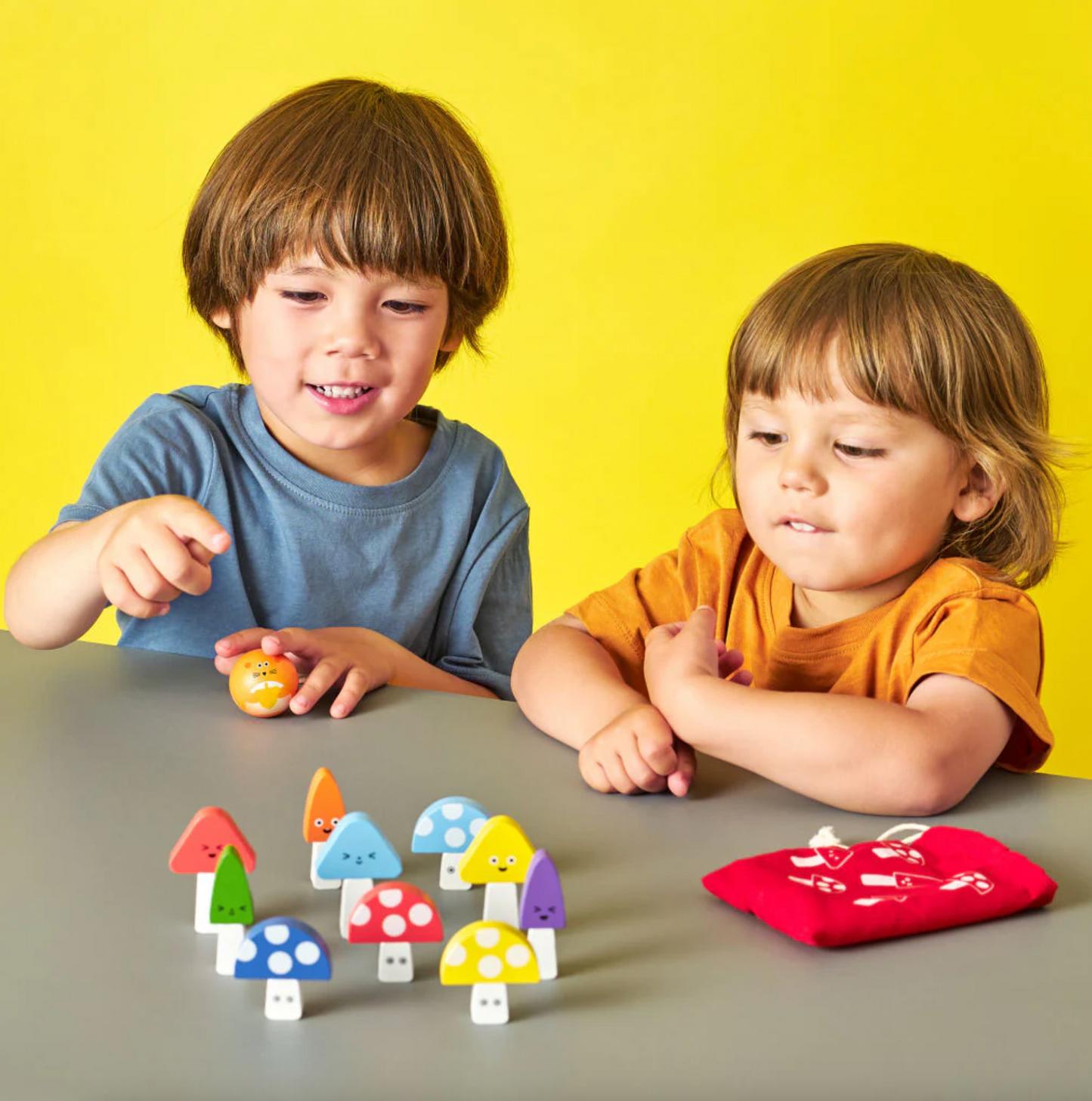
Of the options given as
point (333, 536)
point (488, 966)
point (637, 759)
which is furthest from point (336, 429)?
point (488, 966)

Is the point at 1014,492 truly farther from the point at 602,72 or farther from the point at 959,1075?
the point at 602,72

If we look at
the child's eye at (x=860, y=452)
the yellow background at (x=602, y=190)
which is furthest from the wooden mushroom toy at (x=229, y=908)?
the yellow background at (x=602, y=190)

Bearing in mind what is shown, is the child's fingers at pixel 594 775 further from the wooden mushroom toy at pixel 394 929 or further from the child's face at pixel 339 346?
the child's face at pixel 339 346

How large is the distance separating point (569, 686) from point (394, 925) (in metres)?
0.39

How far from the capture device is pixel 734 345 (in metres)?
1.05

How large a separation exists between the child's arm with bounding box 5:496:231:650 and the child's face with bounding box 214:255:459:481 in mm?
233

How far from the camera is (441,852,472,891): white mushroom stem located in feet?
2.01

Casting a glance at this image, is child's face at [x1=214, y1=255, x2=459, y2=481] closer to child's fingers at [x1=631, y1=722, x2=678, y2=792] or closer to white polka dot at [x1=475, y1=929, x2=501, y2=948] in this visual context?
child's fingers at [x1=631, y1=722, x2=678, y2=792]

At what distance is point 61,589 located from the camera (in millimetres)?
957

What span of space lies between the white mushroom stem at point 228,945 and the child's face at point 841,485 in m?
0.52

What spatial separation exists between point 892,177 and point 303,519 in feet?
4.48

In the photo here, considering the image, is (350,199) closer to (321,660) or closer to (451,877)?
(321,660)

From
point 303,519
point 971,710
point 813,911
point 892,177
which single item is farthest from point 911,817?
→ point 892,177

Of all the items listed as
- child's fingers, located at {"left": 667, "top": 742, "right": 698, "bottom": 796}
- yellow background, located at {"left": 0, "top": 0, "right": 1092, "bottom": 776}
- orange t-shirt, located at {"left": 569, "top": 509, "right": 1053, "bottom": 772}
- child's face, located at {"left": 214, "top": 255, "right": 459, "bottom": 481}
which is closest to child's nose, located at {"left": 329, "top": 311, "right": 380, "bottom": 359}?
child's face, located at {"left": 214, "top": 255, "right": 459, "bottom": 481}
